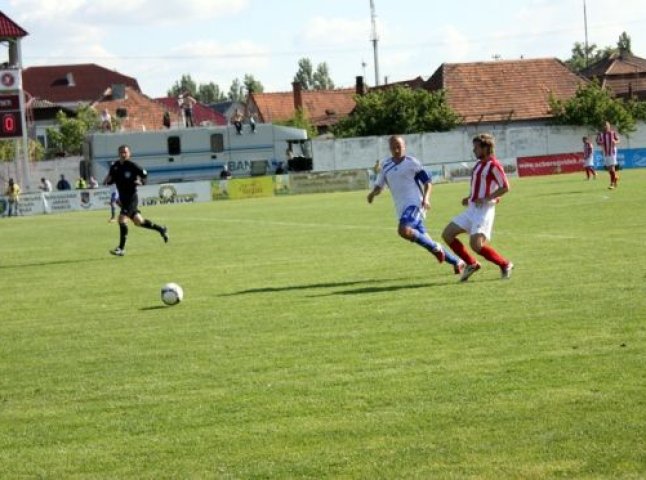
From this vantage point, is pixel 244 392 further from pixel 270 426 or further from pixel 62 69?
pixel 62 69

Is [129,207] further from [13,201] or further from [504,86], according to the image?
[504,86]

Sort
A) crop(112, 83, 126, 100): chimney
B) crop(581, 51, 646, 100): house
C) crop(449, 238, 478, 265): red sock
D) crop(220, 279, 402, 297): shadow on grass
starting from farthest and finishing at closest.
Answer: crop(112, 83, 126, 100): chimney < crop(581, 51, 646, 100): house < crop(220, 279, 402, 297): shadow on grass < crop(449, 238, 478, 265): red sock

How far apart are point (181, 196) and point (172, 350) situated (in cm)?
4318

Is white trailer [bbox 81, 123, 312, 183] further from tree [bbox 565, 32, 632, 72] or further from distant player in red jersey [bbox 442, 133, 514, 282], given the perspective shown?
tree [bbox 565, 32, 632, 72]

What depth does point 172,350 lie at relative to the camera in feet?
33.9

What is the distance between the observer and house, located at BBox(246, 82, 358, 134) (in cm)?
10973

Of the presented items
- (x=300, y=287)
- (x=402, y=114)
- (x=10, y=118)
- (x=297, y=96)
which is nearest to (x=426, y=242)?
(x=300, y=287)

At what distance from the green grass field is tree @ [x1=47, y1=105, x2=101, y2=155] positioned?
82.5m

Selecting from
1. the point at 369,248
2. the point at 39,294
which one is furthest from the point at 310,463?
the point at 369,248

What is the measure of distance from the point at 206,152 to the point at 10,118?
16306 mm

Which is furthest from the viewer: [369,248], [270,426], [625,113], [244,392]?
[625,113]

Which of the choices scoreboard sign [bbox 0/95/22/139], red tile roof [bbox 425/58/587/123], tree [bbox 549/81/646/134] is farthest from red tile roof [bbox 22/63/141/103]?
scoreboard sign [bbox 0/95/22/139]

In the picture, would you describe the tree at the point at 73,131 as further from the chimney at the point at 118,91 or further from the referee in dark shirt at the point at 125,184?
the referee in dark shirt at the point at 125,184

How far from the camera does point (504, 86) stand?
7994 cm
